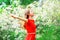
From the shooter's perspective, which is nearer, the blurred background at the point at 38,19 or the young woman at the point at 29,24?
the young woman at the point at 29,24

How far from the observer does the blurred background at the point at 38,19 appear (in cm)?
600

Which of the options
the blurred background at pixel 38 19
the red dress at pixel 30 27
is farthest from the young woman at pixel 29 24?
the blurred background at pixel 38 19

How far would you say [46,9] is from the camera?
649 centimetres

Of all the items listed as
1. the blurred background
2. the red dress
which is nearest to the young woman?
the red dress

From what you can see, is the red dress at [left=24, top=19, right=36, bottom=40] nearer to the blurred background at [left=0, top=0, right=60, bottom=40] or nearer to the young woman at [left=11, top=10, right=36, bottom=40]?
the young woman at [left=11, top=10, right=36, bottom=40]

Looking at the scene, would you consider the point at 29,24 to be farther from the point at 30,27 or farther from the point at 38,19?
the point at 38,19

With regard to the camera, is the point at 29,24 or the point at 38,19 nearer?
the point at 29,24

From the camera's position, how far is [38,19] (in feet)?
21.2

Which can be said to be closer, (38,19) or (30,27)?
(30,27)

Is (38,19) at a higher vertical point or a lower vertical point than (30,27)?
lower

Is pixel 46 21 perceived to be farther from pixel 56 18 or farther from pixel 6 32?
pixel 6 32

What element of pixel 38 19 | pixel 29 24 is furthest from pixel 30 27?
pixel 38 19

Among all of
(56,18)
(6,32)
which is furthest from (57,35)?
(6,32)

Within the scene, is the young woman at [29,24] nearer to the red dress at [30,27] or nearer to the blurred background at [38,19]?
the red dress at [30,27]
